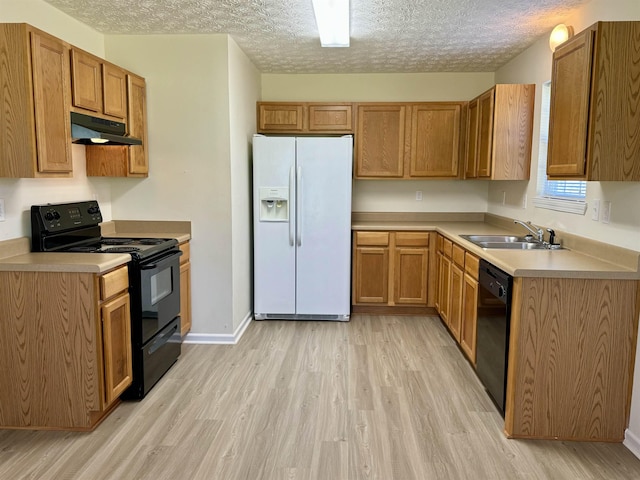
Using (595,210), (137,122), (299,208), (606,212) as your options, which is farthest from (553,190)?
(137,122)

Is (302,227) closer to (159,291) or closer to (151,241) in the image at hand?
(151,241)

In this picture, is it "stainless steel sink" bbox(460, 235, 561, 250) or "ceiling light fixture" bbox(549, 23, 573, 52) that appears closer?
"ceiling light fixture" bbox(549, 23, 573, 52)

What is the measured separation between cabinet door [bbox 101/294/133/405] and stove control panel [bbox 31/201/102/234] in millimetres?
668

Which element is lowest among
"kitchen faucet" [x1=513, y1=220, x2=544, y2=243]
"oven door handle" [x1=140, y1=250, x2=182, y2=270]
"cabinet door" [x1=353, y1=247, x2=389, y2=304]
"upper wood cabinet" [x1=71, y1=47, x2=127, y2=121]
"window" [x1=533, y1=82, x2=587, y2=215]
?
"cabinet door" [x1=353, y1=247, x2=389, y2=304]

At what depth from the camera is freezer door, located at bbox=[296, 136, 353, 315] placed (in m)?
4.14

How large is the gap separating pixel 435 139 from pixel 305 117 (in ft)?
4.33

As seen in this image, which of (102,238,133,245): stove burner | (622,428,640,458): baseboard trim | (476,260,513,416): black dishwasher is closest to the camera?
(622,428,640,458): baseboard trim

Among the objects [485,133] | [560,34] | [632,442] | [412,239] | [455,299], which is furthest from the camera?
[412,239]

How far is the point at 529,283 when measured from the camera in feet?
7.55

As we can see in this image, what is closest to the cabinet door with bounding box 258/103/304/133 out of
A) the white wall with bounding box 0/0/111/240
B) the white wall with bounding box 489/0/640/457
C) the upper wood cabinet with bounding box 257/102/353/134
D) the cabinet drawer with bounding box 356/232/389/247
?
the upper wood cabinet with bounding box 257/102/353/134

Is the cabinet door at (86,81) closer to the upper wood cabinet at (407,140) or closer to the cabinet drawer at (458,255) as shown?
the upper wood cabinet at (407,140)

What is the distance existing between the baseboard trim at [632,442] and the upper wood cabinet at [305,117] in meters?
3.34

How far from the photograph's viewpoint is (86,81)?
279 cm

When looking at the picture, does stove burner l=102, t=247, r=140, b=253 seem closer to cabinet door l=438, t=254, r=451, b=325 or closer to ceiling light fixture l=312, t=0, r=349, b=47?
ceiling light fixture l=312, t=0, r=349, b=47
